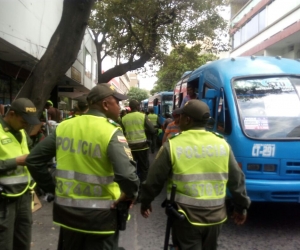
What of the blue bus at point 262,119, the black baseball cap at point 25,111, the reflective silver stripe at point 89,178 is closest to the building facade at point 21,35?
the blue bus at point 262,119

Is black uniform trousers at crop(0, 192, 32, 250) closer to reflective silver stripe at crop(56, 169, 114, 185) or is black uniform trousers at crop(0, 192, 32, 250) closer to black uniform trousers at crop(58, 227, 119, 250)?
black uniform trousers at crop(58, 227, 119, 250)

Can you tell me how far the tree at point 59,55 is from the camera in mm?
6523

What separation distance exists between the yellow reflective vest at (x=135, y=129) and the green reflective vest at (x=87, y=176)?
464 cm

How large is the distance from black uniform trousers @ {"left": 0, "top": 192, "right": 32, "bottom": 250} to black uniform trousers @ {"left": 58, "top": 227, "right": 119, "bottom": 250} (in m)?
0.74

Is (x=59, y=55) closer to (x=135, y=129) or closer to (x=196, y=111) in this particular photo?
(x=135, y=129)

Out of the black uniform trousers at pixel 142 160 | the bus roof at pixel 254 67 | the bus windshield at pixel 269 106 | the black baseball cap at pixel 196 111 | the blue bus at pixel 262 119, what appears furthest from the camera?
the black uniform trousers at pixel 142 160

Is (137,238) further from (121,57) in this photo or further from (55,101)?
(121,57)

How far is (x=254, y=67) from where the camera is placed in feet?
20.6

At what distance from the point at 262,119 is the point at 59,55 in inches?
140

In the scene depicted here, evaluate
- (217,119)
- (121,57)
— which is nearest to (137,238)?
(217,119)

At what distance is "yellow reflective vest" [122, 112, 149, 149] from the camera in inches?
290

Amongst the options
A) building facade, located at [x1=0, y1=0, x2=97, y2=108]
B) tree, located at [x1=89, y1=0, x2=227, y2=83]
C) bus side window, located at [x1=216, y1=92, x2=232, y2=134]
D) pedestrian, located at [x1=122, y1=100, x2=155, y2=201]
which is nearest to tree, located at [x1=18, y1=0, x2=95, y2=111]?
building facade, located at [x1=0, y1=0, x2=97, y2=108]

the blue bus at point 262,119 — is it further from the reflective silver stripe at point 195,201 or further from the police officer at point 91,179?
the police officer at point 91,179

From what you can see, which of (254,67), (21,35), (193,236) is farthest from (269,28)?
(193,236)
